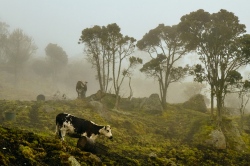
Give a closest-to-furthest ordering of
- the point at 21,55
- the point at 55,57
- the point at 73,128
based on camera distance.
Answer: the point at 73,128, the point at 21,55, the point at 55,57

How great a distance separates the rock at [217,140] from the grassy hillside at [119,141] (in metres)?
0.53

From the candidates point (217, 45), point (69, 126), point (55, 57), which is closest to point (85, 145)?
point (69, 126)

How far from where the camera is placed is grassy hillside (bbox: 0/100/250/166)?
24.9 ft

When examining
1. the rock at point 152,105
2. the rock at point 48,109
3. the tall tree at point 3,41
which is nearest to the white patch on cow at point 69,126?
the rock at point 48,109

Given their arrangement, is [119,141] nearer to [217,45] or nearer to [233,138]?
[233,138]

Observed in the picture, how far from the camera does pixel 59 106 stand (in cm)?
2638

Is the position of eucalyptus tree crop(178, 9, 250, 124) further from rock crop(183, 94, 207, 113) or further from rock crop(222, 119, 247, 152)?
rock crop(183, 94, 207, 113)

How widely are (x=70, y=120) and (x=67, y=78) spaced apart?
75.3 meters

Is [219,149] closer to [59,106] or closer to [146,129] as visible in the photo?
[146,129]

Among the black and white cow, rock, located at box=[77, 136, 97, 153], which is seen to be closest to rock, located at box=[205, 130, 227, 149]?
the black and white cow

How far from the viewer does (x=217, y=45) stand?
25.5 m

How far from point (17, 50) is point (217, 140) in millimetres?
63944

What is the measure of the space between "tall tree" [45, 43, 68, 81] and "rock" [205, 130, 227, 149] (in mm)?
67706

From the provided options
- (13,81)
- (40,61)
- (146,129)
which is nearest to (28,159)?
(146,129)
